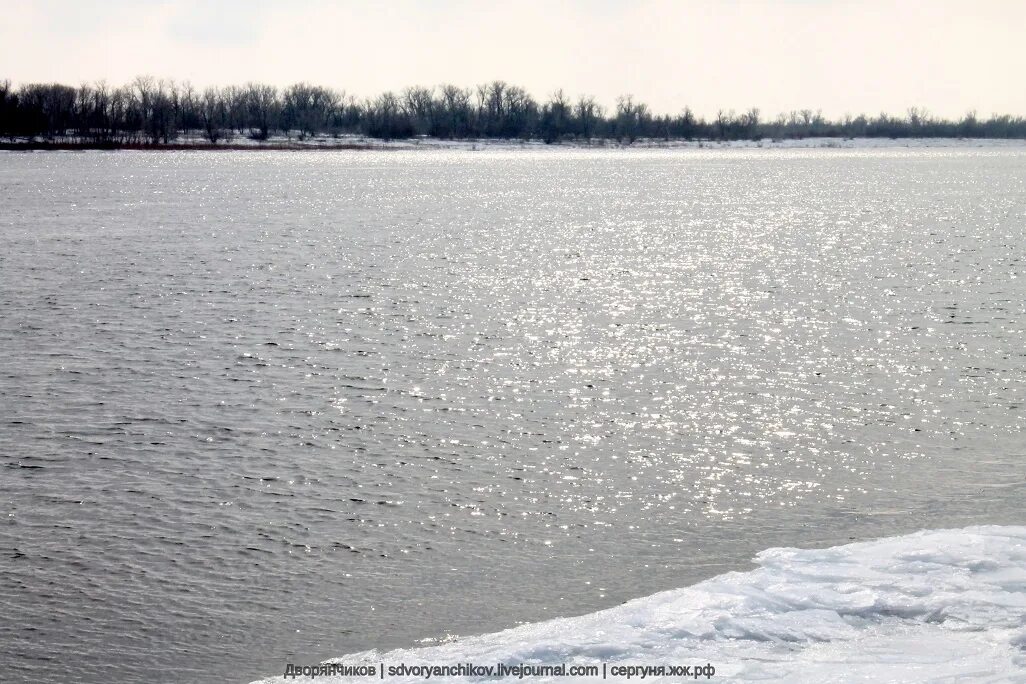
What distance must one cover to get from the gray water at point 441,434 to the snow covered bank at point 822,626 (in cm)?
85

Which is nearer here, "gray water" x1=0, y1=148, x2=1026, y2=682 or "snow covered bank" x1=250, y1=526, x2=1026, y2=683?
"snow covered bank" x1=250, y1=526, x2=1026, y2=683

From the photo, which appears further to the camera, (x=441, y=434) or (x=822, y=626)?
(x=441, y=434)

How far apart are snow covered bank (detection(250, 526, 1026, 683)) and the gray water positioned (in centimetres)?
85

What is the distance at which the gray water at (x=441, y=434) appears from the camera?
1152cm

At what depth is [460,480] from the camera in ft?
50.0

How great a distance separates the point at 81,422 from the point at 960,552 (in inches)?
535

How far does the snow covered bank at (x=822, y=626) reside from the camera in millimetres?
9148

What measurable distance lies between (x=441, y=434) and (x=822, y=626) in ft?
28.0

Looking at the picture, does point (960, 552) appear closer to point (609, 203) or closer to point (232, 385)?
point (232, 385)

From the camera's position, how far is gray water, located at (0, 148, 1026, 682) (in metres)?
11.5

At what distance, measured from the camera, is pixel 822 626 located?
32.9 feet

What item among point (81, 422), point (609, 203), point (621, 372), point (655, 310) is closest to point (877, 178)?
point (609, 203)

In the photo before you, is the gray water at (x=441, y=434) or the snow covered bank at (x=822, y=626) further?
the gray water at (x=441, y=434)

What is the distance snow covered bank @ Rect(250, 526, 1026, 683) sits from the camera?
30.0 feet
